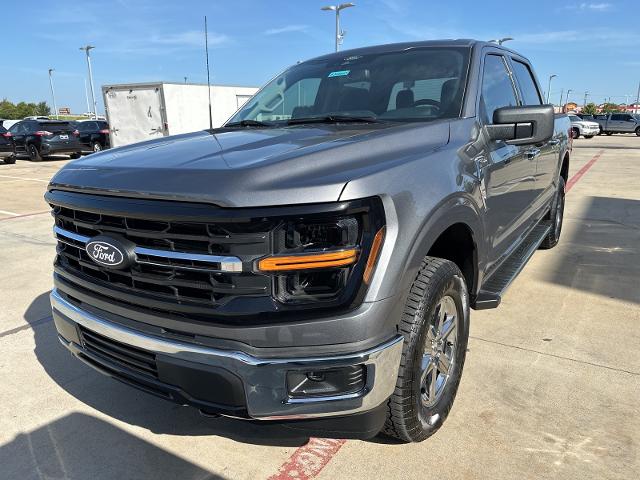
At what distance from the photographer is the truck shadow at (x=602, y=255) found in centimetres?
461

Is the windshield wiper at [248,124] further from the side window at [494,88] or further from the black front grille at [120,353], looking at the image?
the black front grille at [120,353]

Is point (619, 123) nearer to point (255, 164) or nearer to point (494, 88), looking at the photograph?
point (494, 88)

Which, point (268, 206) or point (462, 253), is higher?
point (268, 206)

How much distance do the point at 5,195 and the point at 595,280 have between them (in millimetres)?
11101

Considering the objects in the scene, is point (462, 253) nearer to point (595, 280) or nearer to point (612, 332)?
point (612, 332)

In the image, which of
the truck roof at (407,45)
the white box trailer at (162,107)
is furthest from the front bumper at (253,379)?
the white box trailer at (162,107)

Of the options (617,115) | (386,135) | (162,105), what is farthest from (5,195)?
(617,115)

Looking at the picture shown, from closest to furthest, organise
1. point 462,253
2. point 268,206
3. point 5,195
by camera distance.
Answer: point 268,206 < point 462,253 < point 5,195

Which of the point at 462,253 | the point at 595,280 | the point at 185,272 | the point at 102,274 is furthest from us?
the point at 595,280

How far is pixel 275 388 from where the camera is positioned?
1.83 m

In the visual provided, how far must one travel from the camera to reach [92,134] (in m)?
20.5

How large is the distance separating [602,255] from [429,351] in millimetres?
4141

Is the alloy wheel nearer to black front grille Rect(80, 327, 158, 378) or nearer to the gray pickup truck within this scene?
the gray pickup truck

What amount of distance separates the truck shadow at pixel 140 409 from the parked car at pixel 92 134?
61.5 ft
